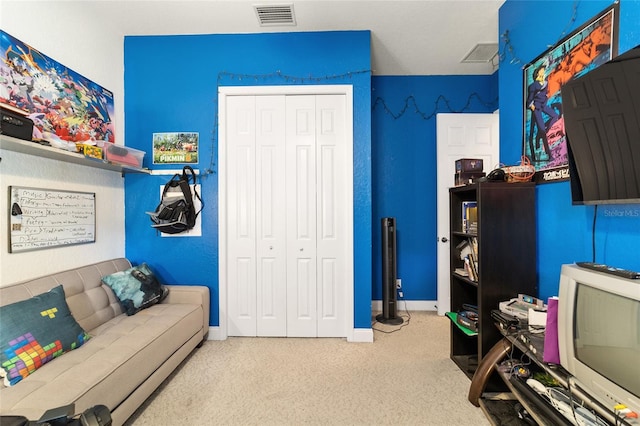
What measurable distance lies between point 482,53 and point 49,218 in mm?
4277

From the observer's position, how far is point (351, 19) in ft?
8.77

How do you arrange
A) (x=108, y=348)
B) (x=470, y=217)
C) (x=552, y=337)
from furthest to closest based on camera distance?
1. (x=470, y=217)
2. (x=108, y=348)
3. (x=552, y=337)

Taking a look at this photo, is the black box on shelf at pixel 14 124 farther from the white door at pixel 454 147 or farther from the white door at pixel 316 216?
the white door at pixel 454 147

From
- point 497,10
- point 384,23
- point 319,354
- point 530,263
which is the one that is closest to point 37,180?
point 319,354

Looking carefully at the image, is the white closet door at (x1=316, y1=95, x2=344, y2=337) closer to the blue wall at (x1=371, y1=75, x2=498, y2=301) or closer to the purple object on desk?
the blue wall at (x1=371, y1=75, x2=498, y2=301)

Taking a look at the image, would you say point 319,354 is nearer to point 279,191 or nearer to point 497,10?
point 279,191

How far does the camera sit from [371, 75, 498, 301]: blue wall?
12.3ft

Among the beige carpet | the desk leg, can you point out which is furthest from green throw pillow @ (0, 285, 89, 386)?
the desk leg

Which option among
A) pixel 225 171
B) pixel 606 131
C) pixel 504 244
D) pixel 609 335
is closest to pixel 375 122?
pixel 225 171

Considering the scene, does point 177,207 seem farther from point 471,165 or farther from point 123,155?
point 471,165

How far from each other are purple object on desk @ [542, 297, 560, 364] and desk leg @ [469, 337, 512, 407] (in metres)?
0.40

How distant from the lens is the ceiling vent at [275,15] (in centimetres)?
249

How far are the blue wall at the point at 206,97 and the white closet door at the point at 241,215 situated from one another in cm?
15


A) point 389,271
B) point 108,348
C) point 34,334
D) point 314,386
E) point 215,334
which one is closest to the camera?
point 34,334
